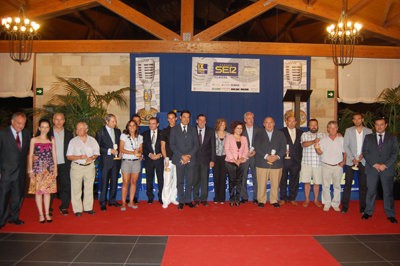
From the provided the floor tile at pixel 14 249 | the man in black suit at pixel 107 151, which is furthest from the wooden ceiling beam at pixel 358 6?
the floor tile at pixel 14 249

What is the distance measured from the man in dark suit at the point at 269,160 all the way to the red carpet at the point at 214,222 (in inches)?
10.2

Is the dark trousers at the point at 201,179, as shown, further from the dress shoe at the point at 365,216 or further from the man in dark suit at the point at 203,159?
the dress shoe at the point at 365,216

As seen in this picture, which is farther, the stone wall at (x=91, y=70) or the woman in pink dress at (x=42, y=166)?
the stone wall at (x=91, y=70)

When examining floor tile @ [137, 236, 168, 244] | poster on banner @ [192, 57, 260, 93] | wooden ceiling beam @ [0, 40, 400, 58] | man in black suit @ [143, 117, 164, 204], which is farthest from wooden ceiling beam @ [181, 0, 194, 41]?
floor tile @ [137, 236, 168, 244]

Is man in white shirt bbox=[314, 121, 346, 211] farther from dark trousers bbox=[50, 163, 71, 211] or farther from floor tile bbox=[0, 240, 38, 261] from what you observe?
floor tile bbox=[0, 240, 38, 261]

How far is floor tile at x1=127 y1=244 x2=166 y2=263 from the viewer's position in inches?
105

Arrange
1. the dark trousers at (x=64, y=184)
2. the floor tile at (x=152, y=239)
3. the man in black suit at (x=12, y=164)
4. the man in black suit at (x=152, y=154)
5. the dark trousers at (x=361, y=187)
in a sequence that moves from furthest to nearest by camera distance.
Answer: the man in black suit at (x=152, y=154) < the dark trousers at (x=361, y=187) < the dark trousers at (x=64, y=184) < the man in black suit at (x=12, y=164) < the floor tile at (x=152, y=239)

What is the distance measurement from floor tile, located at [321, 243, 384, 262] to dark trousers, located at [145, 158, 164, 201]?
2651 mm

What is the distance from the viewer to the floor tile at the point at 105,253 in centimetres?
268

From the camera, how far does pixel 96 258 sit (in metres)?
2.71

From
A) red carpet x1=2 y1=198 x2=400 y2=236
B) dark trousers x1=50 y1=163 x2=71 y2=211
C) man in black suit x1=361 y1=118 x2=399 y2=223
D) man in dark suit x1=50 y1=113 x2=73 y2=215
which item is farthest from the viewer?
dark trousers x1=50 y1=163 x2=71 y2=211

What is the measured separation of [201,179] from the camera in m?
4.67

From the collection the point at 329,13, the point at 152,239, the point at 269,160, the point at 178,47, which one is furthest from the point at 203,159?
the point at 329,13

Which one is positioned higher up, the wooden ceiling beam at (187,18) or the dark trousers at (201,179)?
the wooden ceiling beam at (187,18)
